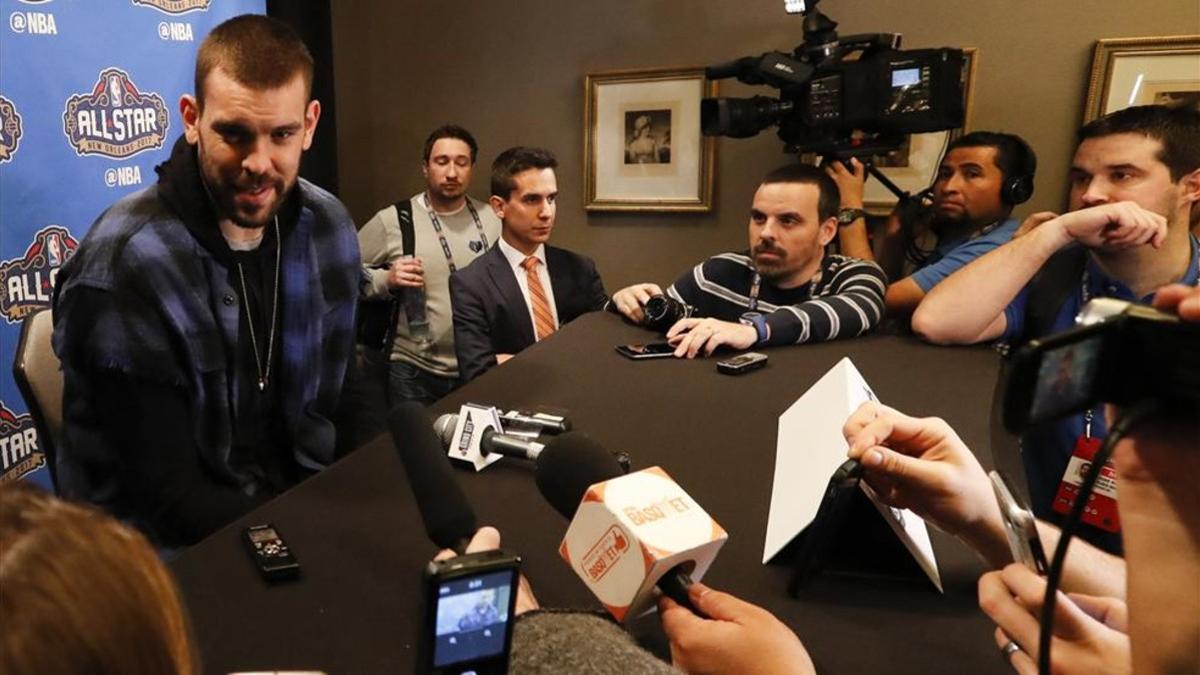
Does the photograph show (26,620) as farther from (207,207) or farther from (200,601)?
(207,207)

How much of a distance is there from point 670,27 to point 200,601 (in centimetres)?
279

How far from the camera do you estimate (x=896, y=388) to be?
144 centimetres

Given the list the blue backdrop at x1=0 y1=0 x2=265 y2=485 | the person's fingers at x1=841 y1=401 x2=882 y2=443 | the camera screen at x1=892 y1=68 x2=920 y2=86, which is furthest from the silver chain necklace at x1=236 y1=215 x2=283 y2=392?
the camera screen at x1=892 y1=68 x2=920 y2=86

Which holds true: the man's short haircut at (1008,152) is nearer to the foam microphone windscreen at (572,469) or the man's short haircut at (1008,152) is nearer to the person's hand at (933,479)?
the person's hand at (933,479)

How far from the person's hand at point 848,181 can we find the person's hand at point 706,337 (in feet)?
3.24

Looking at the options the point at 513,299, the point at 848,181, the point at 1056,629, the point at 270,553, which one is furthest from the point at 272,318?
the point at 848,181

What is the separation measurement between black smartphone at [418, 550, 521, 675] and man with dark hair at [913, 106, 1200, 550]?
1.32 m

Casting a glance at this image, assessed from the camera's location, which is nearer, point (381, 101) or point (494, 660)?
point (494, 660)

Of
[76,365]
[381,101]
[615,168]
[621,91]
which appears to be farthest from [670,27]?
[76,365]

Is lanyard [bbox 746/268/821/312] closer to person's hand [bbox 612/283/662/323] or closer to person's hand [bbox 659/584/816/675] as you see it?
person's hand [bbox 612/283/662/323]

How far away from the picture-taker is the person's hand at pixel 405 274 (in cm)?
273

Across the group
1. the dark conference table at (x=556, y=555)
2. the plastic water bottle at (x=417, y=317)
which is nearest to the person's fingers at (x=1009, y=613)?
the dark conference table at (x=556, y=555)

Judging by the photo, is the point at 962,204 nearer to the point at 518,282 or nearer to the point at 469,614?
the point at 518,282

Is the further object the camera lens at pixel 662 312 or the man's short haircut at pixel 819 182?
the man's short haircut at pixel 819 182
